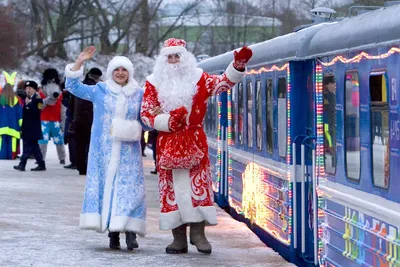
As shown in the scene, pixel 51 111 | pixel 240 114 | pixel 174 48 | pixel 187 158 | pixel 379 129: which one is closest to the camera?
pixel 379 129

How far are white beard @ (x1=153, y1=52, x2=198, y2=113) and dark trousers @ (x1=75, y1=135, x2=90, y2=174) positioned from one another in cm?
993

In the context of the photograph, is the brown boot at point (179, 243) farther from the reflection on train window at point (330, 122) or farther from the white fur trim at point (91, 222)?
the reflection on train window at point (330, 122)

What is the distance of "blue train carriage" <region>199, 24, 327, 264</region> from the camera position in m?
11.2

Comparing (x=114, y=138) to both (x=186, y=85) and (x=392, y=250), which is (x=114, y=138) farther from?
(x=392, y=250)

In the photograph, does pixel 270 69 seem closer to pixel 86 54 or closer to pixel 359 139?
pixel 86 54

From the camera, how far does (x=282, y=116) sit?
1190 centimetres

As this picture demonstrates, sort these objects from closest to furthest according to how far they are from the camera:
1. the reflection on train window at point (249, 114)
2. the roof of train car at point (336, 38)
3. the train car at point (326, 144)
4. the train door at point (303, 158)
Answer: the roof of train car at point (336, 38) → the train car at point (326, 144) → the train door at point (303, 158) → the reflection on train window at point (249, 114)

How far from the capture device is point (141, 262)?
1100 cm

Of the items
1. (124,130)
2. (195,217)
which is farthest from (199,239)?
(124,130)

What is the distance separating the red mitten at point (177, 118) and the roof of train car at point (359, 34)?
1119 millimetres

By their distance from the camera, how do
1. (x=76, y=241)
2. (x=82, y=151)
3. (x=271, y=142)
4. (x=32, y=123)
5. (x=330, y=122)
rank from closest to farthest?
(x=330, y=122) → (x=76, y=241) → (x=271, y=142) → (x=82, y=151) → (x=32, y=123)

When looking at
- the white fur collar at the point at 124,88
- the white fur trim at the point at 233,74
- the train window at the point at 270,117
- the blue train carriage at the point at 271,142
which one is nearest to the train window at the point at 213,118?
the blue train carriage at the point at 271,142

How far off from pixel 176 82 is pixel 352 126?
2.28 meters

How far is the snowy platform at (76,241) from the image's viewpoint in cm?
1109
